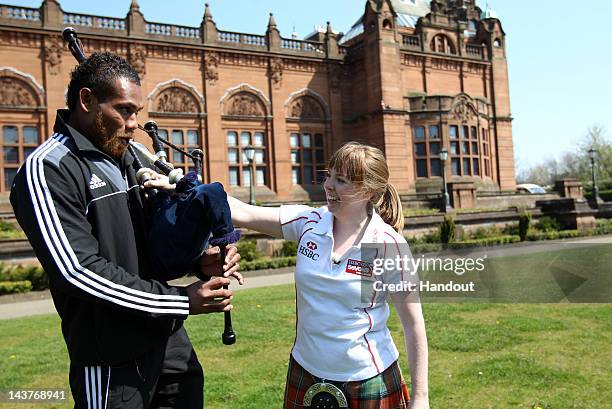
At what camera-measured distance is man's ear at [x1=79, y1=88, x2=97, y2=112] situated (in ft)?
8.18

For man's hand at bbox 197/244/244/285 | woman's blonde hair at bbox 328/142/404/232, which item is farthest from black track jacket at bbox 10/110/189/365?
woman's blonde hair at bbox 328/142/404/232

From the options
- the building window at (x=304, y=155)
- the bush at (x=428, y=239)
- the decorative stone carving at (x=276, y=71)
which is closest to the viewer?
the bush at (x=428, y=239)

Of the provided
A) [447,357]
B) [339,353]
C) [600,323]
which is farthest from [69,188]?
[600,323]

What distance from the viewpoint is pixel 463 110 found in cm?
3108

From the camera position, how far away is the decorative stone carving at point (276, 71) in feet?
92.2

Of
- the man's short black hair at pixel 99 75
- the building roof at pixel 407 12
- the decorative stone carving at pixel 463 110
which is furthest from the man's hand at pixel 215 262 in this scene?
the building roof at pixel 407 12

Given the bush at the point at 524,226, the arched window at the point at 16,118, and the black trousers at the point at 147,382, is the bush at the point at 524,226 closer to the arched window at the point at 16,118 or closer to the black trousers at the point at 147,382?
the arched window at the point at 16,118

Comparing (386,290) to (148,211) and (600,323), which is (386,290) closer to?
(148,211)

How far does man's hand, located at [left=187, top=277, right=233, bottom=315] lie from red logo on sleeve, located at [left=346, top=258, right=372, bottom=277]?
63 cm

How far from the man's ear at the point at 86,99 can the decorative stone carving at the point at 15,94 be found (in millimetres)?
23331

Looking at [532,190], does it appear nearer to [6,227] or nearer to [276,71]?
[276,71]

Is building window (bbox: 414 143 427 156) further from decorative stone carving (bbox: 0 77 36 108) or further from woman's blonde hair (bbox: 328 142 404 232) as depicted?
woman's blonde hair (bbox: 328 142 404 232)

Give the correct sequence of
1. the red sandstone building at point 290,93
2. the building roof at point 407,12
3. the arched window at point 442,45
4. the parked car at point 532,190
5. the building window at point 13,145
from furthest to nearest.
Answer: the building roof at point 407,12 → the parked car at point 532,190 → the arched window at point 442,45 → the red sandstone building at point 290,93 → the building window at point 13,145

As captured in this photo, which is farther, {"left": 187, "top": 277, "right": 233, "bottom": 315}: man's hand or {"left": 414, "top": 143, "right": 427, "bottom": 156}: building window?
{"left": 414, "top": 143, "right": 427, "bottom": 156}: building window
